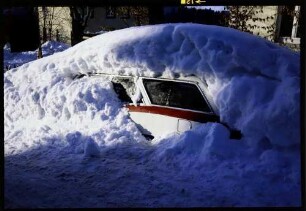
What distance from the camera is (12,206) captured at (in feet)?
12.1

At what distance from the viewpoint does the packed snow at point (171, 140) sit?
383cm

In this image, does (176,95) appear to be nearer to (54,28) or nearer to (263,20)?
(263,20)

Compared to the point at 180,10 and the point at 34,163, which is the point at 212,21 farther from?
the point at 34,163

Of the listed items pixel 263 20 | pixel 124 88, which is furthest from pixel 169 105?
pixel 263 20

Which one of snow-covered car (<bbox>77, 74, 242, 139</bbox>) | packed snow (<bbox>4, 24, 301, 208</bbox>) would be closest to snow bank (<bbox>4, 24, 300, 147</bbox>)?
packed snow (<bbox>4, 24, 301, 208</bbox>)

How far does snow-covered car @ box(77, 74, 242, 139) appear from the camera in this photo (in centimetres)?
435

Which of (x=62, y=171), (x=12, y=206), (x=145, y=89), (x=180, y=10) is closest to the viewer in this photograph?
(x=12, y=206)

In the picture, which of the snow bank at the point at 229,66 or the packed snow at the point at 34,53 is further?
the packed snow at the point at 34,53

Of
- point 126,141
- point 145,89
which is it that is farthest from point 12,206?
point 145,89

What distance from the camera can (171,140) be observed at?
176 inches

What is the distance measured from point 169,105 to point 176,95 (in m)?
0.16

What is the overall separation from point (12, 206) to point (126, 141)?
5.47ft

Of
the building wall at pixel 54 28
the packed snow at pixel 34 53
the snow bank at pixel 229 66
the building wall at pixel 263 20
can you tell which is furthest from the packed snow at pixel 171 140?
the packed snow at pixel 34 53

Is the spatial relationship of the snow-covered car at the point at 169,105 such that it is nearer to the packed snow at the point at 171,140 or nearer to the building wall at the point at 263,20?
the packed snow at the point at 171,140
